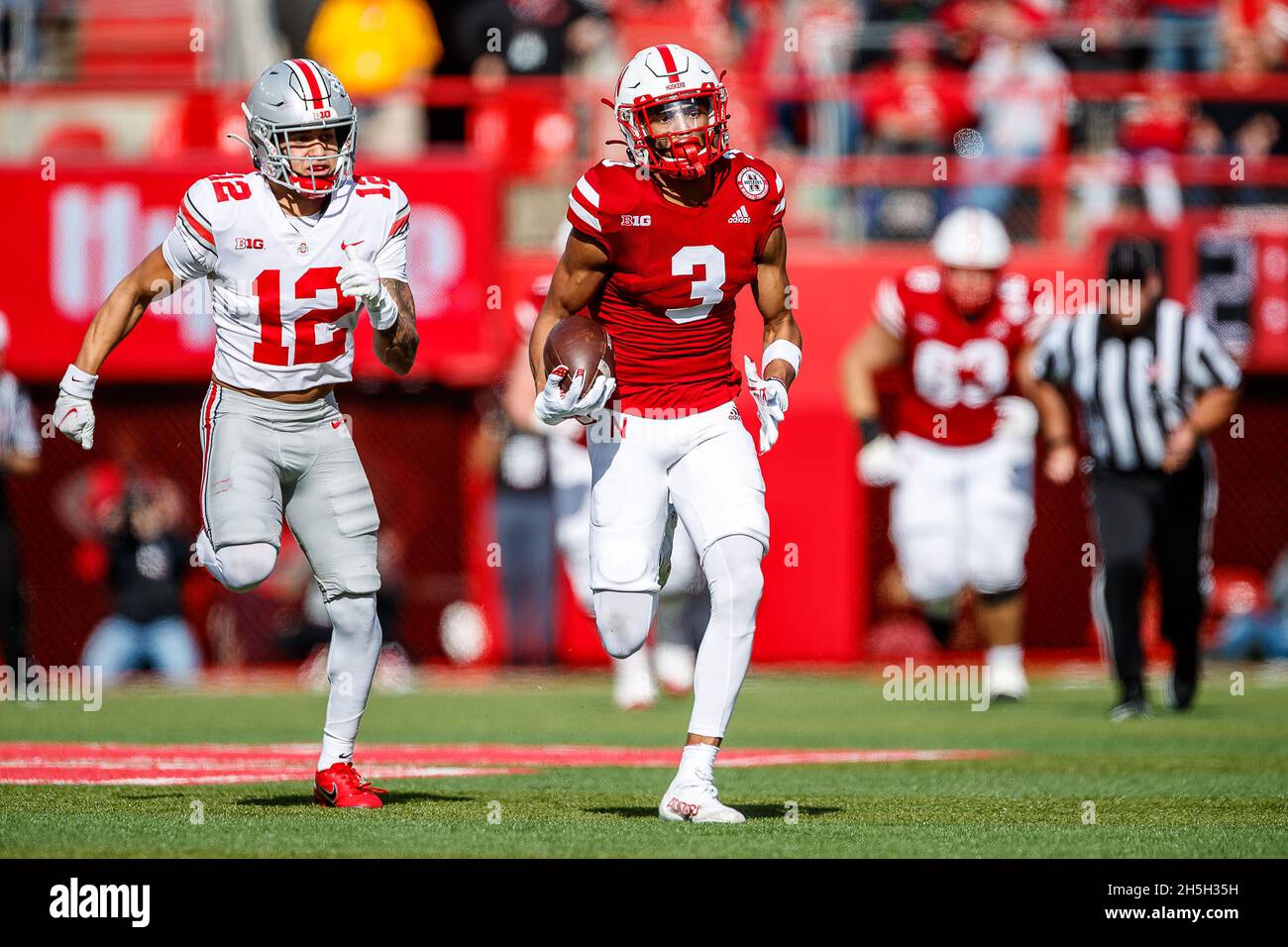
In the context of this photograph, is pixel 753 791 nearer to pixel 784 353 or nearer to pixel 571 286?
pixel 784 353

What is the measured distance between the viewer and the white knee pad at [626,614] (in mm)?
5828

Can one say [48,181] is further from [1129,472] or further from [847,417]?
[1129,472]

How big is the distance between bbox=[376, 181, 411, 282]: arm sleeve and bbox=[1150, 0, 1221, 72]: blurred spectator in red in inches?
377

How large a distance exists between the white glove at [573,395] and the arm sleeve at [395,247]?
0.63 meters

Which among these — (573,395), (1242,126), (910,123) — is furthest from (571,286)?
(1242,126)

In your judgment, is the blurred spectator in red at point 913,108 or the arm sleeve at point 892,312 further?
the blurred spectator in red at point 913,108

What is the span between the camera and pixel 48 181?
1356 cm

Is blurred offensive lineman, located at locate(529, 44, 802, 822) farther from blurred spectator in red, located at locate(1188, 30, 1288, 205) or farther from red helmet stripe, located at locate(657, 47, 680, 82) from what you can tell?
blurred spectator in red, located at locate(1188, 30, 1288, 205)

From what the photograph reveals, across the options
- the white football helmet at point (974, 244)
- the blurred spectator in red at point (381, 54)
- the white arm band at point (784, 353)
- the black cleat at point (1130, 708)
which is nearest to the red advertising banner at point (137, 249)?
the blurred spectator in red at point (381, 54)

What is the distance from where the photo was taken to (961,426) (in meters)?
10.5

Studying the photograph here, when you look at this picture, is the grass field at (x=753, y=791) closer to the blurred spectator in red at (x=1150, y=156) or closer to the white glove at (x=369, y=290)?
the white glove at (x=369, y=290)

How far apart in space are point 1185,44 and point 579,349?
392 inches
